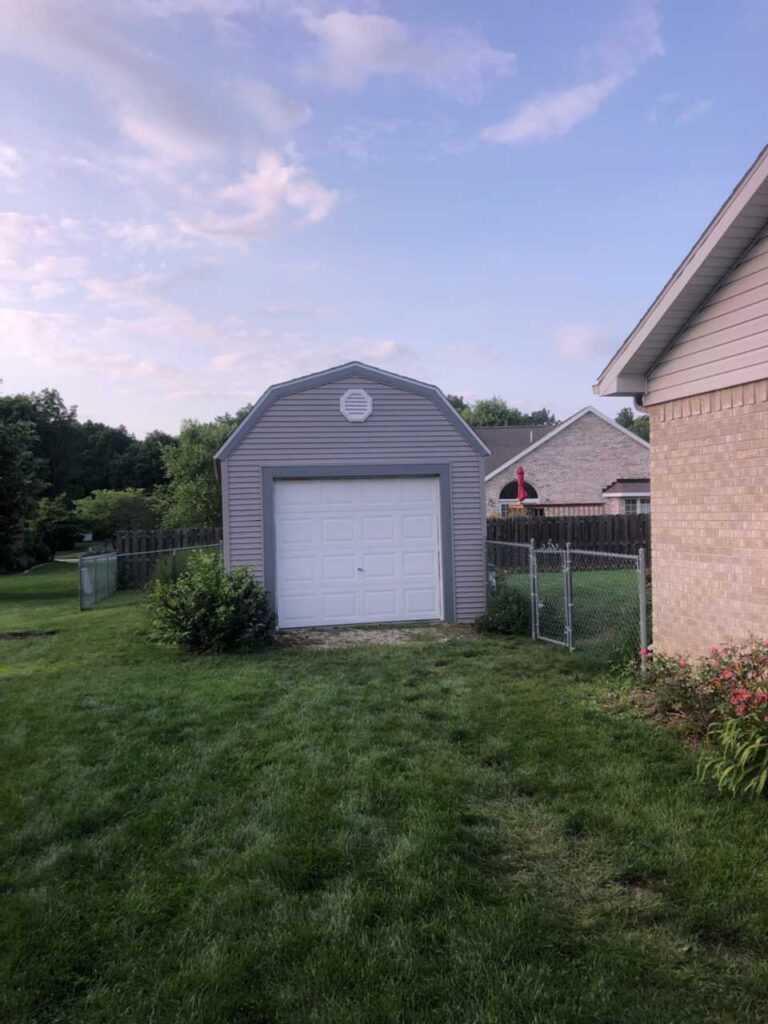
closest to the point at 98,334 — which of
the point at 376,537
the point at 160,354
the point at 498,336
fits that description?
the point at 160,354

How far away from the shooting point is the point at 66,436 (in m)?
72.9

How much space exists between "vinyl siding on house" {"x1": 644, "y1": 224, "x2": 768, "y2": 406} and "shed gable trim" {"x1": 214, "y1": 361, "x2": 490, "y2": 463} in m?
5.17

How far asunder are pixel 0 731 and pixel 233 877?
3.78 m

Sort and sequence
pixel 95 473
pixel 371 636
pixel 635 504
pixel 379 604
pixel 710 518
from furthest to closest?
pixel 95 473
pixel 635 504
pixel 379 604
pixel 371 636
pixel 710 518

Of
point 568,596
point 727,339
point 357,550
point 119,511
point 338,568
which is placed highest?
point 727,339

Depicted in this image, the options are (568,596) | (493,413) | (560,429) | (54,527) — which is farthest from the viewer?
(493,413)

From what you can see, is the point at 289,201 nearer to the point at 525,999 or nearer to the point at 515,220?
the point at 515,220

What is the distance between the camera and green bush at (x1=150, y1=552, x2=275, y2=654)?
9.95 meters

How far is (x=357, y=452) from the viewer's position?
11797mm

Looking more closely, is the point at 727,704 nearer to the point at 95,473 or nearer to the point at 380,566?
the point at 380,566

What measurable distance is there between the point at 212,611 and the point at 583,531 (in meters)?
16.1

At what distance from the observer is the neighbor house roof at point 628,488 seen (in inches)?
1176

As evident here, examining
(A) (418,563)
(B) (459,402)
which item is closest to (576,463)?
(A) (418,563)

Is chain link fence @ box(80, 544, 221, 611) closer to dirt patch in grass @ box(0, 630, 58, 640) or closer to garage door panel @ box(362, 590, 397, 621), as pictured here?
dirt patch in grass @ box(0, 630, 58, 640)
